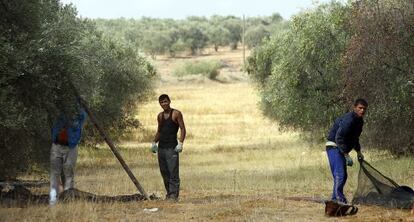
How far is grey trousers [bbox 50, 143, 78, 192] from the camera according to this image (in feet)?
36.9

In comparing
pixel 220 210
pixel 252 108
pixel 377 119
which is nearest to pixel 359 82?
pixel 377 119

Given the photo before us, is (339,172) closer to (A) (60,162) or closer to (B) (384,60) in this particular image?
(A) (60,162)

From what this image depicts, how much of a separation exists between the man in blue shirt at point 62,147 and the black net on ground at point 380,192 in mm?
4687

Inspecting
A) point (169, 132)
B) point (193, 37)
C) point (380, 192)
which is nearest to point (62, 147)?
point (169, 132)

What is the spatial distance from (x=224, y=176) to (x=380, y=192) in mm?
8057

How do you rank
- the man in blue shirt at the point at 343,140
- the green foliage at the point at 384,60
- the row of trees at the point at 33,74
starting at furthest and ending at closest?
the green foliage at the point at 384,60 < the man in blue shirt at the point at 343,140 < the row of trees at the point at 33,74

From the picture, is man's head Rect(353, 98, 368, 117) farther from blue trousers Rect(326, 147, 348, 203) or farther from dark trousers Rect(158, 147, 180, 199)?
dark trousers Rect(158, 147, 180, 199)

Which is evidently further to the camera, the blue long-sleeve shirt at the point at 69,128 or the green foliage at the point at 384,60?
the green foliage at the point at 384,60

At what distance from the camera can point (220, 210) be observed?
1049 centimetres

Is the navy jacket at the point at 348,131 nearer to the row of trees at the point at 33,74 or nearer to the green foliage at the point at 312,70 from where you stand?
the row of trees at the point at 33,74

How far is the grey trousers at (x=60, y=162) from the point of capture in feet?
36.9

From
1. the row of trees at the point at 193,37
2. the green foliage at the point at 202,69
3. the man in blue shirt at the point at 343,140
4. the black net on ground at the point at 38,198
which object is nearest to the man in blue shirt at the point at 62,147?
the black net on ground at the point at 38,198

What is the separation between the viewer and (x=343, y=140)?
1056 centimetres

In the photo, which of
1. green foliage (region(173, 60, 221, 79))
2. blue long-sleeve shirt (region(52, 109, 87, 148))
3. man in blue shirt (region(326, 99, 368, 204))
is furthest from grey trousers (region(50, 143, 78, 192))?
green foliage (region(173, 60, 221, 79))
